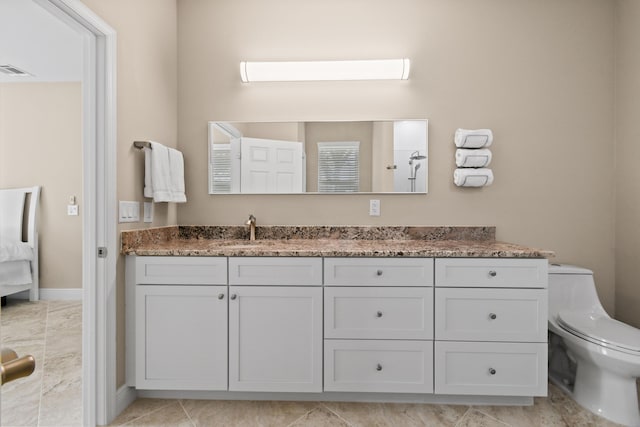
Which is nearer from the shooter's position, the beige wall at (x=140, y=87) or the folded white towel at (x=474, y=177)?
the beige wall at (x=140, y=87)

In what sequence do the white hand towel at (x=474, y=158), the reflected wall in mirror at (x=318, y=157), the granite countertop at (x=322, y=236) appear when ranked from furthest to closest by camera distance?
the reflected wall in mirror at (x=318, y=157) < the white hand towel at (x=474, y=158) < the granite countertop at (x=322, y=236)

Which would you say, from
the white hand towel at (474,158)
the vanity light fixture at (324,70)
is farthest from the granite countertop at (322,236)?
the vanity light fixture at (324,70)

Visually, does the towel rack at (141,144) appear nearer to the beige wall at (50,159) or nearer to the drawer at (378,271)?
the drawer at (378,271)

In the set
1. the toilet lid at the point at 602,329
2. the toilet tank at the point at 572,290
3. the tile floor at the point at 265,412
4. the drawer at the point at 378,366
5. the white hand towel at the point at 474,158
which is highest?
the white hand towel at the point at 474,158

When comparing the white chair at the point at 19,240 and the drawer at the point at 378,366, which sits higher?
the white chair at the point at 19,240

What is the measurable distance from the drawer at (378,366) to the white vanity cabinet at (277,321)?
8 cm

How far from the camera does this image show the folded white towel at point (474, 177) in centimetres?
231

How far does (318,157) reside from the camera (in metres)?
2.45

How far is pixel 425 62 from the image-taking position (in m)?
2.42

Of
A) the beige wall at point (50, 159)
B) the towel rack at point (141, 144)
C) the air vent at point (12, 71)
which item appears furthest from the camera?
the beige wall at point (50, 159)

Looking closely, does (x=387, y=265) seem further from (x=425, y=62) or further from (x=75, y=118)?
(x=75, y=118)

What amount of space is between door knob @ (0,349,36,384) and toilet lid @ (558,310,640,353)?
2.17 m

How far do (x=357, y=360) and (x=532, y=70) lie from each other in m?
2.14

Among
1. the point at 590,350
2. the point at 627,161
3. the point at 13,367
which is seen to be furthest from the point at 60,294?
the point at 627,161
